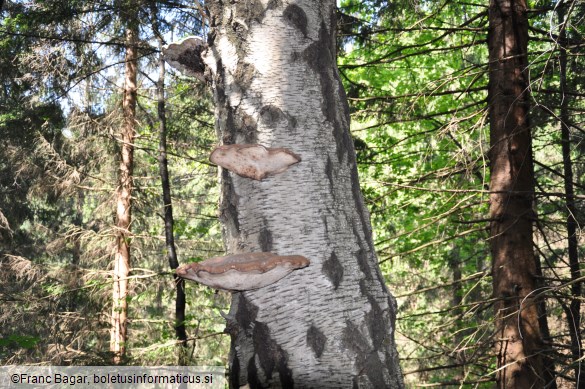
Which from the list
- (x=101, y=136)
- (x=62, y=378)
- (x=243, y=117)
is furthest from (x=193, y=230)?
(x=243, y=117)

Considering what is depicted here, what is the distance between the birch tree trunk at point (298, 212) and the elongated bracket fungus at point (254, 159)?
3 cm

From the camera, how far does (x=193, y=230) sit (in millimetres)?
10219

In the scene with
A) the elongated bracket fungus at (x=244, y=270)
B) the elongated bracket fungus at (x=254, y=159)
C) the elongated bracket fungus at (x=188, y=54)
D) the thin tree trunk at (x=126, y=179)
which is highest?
the thin tree trunk at (x=126, y=179)

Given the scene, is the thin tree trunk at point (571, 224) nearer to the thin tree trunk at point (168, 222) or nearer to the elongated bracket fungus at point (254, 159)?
the elongated bracket fungus at point (254, 159)

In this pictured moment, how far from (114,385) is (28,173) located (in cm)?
739

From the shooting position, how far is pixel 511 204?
4805mm

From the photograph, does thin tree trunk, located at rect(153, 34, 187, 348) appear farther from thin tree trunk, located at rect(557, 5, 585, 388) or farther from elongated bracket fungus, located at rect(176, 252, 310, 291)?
elongated bracket fungus, located at rect(176, 252, 310, 291)

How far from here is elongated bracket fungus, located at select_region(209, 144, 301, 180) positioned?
1494mm

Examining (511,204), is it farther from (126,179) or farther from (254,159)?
(126,179)

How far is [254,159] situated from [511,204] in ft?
12.9

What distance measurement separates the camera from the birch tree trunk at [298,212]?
4.62 feet

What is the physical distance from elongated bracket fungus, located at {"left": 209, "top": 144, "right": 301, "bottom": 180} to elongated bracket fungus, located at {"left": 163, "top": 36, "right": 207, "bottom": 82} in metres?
0.56

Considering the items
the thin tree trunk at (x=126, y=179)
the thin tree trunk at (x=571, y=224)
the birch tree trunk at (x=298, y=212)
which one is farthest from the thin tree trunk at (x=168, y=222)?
the birch tree trunk at (x=298, y=212)

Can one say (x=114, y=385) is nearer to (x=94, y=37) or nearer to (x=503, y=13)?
(x=94, y=37)
